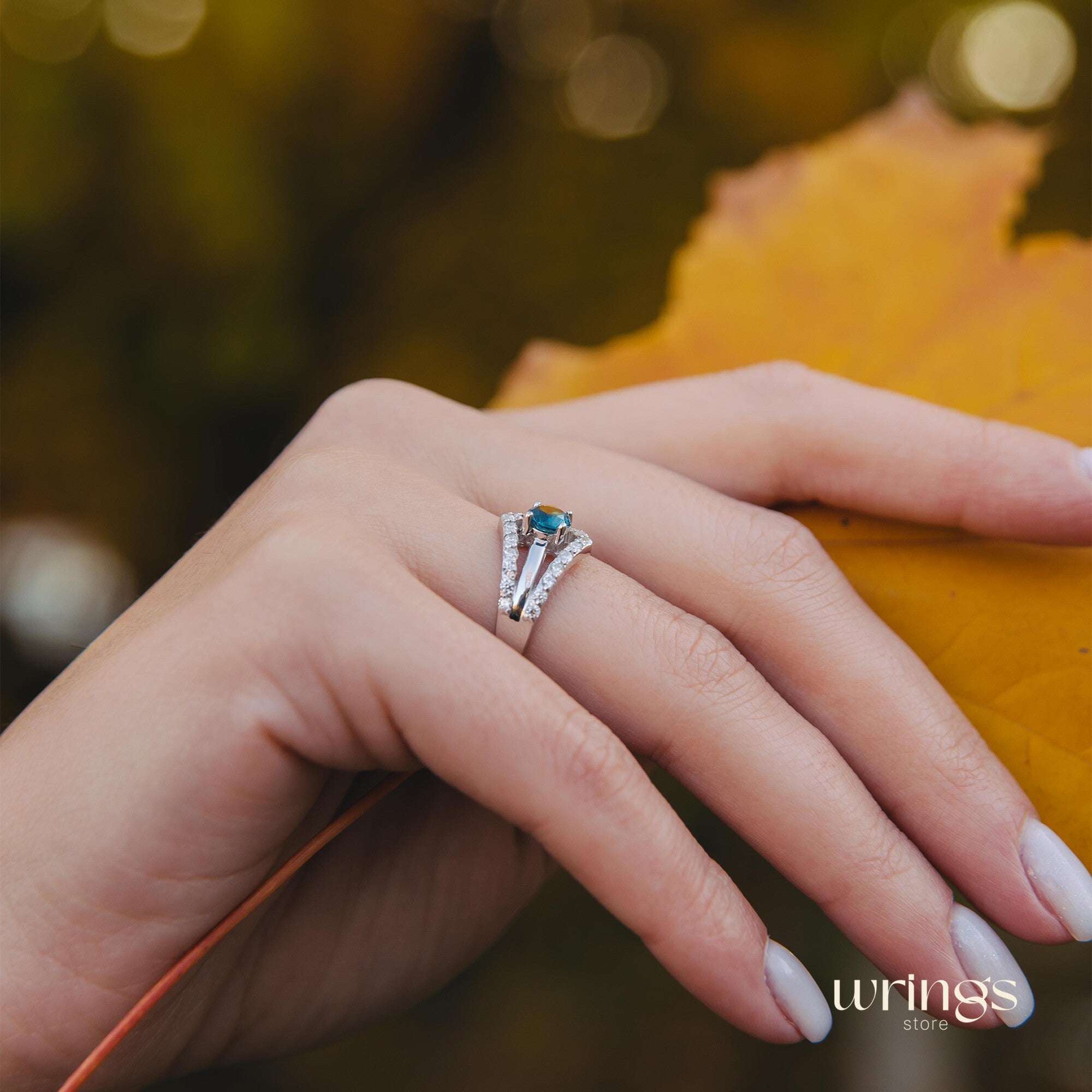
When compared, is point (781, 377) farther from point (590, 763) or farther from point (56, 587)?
point (56, 587)

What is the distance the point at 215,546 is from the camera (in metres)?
0.94

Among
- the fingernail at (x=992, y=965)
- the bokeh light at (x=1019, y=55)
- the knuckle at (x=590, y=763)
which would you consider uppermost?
the bokeh light at (x=1019, y=55)

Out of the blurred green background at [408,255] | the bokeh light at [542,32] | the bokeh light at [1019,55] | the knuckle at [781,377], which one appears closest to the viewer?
the knuckle at [781,377]

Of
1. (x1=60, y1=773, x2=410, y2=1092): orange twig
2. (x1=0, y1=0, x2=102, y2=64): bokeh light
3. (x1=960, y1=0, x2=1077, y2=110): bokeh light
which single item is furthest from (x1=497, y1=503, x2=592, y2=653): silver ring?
(x1=0, y1=0, x2=102, y2=64): bokeh light

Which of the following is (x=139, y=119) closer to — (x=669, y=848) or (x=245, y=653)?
(x=245, y=653)

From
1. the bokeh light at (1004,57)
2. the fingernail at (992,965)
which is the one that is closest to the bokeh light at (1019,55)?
the bokeh light at (1004,57)

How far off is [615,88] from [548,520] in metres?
1.08

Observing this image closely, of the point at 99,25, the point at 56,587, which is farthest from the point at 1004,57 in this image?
the point at 56,587

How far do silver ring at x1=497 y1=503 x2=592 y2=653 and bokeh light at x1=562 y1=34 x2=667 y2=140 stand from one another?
941 mm

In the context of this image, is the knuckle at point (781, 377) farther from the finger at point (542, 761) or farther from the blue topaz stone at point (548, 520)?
the finger at point (542, 761)

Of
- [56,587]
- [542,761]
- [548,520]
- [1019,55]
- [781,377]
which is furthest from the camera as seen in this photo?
[56,587]

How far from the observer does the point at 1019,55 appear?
1290 millimetres

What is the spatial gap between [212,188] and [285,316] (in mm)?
242

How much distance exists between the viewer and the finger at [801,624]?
32.3 inches
